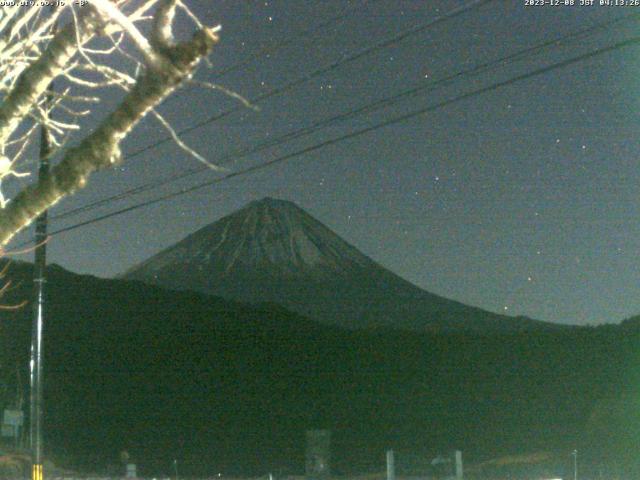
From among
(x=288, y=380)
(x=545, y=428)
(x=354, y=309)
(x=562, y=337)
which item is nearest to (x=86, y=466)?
(x=545, y=428)

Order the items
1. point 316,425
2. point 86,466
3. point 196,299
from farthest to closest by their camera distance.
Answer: point 196,299, point 316,425, point 86,466

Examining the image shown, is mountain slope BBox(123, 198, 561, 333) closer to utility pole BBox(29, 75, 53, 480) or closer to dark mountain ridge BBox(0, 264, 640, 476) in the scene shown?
dark mountain ridge BBox(0, 264, 640, 476)

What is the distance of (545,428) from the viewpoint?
2913 inches

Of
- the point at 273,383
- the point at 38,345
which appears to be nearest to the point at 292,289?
the point at 273,383

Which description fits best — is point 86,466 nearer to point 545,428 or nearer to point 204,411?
Result: point 204,411

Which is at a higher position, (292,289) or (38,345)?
(292,289)

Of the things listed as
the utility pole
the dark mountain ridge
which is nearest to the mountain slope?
the dark mountain ridge

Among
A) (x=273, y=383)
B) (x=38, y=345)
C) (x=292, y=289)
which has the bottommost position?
(x=38, y=345)

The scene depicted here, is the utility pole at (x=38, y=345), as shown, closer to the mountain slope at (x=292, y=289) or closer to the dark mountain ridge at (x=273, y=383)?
the dark mountain ridge at (x=273, y=383)

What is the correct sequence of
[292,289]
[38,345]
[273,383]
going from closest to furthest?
[38,345] → [273,383] → [292,289]

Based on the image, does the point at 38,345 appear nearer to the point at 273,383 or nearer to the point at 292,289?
the point at 273,383

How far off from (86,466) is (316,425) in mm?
30468

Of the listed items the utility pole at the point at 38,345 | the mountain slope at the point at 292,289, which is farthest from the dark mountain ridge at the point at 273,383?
the mountain slope at the point at 292,289

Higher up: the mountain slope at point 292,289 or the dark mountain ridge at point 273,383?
the mountain slope at point 292,289
